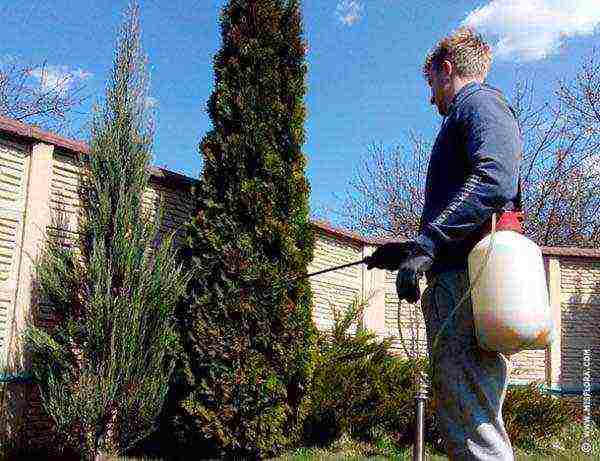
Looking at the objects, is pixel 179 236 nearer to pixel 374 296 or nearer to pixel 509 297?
pixel 374 296

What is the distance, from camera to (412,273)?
7.05 ft

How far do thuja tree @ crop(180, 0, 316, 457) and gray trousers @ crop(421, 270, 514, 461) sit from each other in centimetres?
A: 330

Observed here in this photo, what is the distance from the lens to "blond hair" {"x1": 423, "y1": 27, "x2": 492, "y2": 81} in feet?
8.32

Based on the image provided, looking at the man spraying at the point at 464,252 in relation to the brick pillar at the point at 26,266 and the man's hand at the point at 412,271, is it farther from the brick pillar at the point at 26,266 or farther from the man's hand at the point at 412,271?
the brick pillar at the point at 26,266

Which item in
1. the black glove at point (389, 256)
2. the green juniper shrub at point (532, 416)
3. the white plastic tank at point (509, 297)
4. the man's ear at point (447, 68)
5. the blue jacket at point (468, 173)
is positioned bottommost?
the green juniper shrub at point (532, 416)

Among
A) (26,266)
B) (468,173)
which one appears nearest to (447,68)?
(468,173)

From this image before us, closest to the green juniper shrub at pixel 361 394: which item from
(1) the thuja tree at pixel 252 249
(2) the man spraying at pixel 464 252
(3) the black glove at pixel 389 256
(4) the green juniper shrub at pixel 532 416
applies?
(1) the thuja tree at pixel 252 249

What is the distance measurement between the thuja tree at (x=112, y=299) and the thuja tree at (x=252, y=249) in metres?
0.35

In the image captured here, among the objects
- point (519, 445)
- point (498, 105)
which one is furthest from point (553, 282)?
point (498, 105)

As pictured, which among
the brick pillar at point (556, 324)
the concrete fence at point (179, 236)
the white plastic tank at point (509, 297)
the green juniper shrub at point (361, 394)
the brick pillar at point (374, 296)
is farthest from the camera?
the brick pillar at point (556, 324)

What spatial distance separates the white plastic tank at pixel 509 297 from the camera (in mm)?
2113

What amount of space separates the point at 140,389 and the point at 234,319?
945 mm

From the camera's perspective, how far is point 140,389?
4.95m

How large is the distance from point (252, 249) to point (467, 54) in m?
3.36
